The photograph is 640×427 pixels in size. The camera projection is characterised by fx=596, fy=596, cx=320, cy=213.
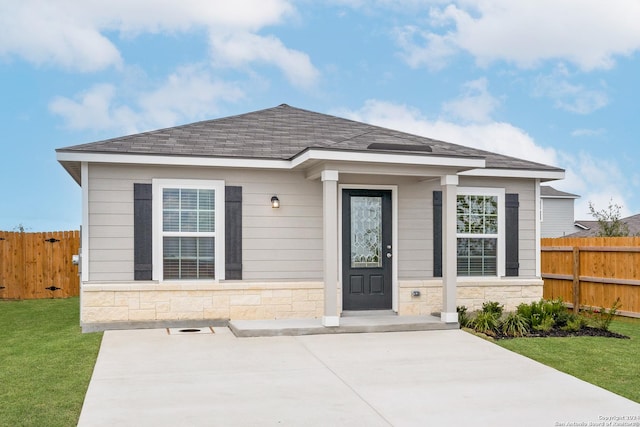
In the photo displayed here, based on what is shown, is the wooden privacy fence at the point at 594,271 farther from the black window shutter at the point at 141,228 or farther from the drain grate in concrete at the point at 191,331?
the black window shutter at the point at 141,228

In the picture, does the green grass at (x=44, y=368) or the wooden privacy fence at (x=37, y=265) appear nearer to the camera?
the green grass at (x=44, y=368)

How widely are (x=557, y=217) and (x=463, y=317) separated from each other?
64.1ft

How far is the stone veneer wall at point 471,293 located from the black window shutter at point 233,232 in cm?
271

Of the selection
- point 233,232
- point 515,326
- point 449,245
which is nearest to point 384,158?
point 449,245

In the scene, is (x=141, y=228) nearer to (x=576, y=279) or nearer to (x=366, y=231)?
(x=366, y=231)

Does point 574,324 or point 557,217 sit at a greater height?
point 557,217

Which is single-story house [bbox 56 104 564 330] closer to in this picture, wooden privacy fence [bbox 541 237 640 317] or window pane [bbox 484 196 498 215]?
window pane [bbox 484 196 498 215]

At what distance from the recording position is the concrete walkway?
4.79 metres

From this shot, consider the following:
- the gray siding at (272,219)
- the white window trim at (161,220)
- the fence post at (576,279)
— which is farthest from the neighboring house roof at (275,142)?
the fence post at (576,279)

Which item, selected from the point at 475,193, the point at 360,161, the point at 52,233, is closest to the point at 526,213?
the point at 475,193

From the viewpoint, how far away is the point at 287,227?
956cm

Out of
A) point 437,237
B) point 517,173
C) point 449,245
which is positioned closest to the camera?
point 449,245

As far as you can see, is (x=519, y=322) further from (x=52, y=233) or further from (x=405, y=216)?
(x=52, y=233)

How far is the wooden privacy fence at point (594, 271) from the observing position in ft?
35.8
